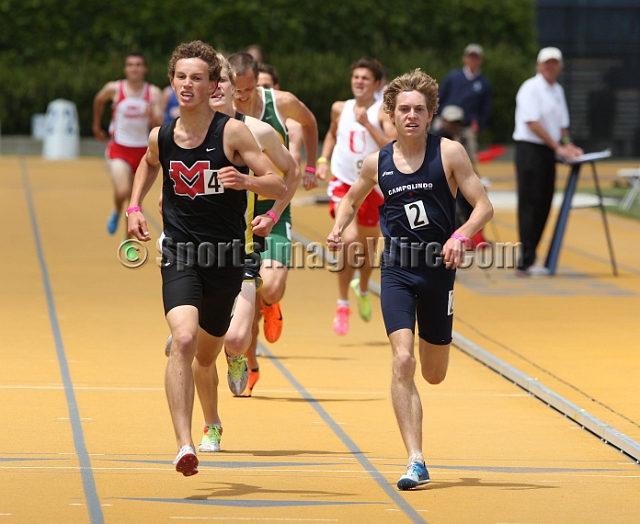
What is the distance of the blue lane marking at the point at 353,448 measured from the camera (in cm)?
624

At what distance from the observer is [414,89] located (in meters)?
7.02

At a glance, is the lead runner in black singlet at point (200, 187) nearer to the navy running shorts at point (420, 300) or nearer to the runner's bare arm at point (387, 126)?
the navy running shorts at point (420, 300)

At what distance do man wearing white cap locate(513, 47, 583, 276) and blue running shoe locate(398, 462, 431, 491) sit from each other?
8839mm

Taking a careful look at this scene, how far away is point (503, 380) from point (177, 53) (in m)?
4.05

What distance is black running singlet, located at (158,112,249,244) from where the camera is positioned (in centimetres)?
666

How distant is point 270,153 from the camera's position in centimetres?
765

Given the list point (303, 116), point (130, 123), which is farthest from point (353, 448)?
point (130, 123)

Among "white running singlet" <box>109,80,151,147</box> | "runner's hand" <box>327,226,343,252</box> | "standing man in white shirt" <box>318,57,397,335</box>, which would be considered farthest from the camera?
"white running singlet" <box>109,80,151,147</box>

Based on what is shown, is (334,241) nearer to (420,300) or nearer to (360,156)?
(420,300)

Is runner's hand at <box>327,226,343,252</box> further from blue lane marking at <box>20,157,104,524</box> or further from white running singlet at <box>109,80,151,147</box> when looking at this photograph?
white running singlet at <box>109,80,151,147</box>

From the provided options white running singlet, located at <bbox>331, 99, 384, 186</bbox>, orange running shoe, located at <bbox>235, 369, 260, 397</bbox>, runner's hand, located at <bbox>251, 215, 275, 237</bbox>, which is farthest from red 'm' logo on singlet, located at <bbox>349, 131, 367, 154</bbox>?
runner's hand, located at <bbox>251, 215, 275, 237</bbox>

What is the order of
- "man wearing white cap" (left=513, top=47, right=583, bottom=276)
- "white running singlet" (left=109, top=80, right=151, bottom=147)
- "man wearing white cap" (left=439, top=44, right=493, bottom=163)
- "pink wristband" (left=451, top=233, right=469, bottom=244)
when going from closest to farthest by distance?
"pink wristband" (left=451, top=233, right=469, bottom=244) → "man wearing white cap" (left=513, top=47, right=583, bottom=276) → "white running singlet" (left=109, top=80, right=151, bottom=147) → "man wearing white cap" (left=439, top=44, right=493, bottom=163)

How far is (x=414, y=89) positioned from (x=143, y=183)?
1.45 metres

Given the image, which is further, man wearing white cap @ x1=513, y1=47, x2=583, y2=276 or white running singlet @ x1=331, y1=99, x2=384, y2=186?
man wearing white cap @ x1=513, y1=47, x2=583, y2=276
